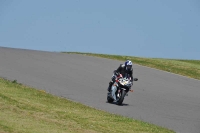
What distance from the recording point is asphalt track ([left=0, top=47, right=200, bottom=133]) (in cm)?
1858

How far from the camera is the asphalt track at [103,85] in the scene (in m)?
18.6

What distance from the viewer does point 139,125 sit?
561 inches

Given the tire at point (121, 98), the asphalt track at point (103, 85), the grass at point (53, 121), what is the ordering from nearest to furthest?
1. the grass at point (53, 121)
2. the asphalt track at point (103, 85)
3. the tire at point (121, 98)

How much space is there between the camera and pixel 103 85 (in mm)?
26375

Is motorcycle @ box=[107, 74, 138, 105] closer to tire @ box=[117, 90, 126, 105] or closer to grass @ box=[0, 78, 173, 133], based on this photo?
tire @ box=[117, 90, 126, 105]

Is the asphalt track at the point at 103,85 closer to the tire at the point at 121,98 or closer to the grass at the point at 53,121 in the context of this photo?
the tire at the point at 121,98

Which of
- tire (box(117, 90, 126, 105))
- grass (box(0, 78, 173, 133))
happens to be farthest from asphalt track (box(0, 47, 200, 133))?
grass (box(0, 78, 173, 133))

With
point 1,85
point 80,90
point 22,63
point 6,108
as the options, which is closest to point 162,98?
point 80,90

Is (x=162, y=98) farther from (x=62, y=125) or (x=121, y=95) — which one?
(x=62, y=125)

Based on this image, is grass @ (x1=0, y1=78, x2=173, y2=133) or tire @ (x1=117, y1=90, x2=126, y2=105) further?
tire @ (x1=117, y1=90, x2=126, y2=105)

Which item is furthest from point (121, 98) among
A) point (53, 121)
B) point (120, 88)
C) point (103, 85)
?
point (53, 121)

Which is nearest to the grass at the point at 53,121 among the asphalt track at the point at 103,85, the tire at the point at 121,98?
the asphalt track at the point at 103,85

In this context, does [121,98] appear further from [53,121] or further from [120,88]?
[53,121]

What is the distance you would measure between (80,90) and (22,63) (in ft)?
25.3
